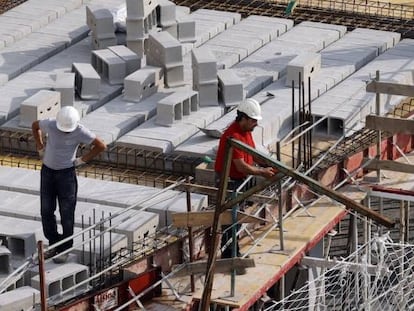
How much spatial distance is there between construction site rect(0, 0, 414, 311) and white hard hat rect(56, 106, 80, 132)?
1.32 m

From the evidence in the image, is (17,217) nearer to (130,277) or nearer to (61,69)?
(130,277)

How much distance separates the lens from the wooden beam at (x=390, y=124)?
85.9ft

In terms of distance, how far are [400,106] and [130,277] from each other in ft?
28.9

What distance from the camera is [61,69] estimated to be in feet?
100

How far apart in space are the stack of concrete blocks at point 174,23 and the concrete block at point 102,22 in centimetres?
90

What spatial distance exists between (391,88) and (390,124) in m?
0.57

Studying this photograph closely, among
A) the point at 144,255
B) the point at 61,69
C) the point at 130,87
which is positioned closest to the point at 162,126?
the point at 130,87

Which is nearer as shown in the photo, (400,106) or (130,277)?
(130,277)

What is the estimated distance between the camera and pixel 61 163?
22.6m

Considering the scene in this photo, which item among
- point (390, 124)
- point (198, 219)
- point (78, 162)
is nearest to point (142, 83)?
point (390, 124)

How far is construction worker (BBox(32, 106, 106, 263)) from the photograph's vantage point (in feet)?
74.0

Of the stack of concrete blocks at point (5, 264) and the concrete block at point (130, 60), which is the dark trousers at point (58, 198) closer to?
the stack of concrete blocks at point (5, 264)

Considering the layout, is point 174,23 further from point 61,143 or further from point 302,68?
point 61,143

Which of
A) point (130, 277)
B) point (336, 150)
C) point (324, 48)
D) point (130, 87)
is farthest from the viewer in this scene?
point (324, 48)
